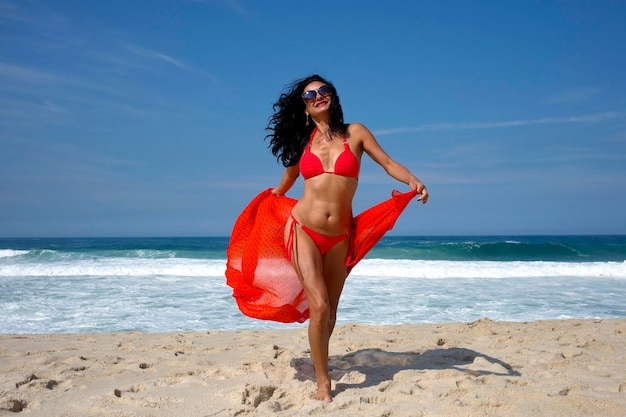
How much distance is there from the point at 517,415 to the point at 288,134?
8.41 ft

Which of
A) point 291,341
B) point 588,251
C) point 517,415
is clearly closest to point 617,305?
point 291,341

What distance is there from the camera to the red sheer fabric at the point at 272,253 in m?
4.09

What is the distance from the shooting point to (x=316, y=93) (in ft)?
13.1

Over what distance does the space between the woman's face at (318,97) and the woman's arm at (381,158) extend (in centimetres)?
26

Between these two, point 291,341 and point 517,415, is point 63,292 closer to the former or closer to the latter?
point 291,341

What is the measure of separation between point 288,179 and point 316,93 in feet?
2.66

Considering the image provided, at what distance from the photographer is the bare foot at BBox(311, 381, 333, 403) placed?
142 inches

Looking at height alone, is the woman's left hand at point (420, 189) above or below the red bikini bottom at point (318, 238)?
above

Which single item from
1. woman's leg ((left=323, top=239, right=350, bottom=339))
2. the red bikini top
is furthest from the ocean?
the red bikini top

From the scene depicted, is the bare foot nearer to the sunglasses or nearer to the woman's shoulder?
the woman's shoulder

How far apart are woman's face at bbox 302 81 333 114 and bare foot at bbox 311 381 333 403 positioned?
1.99 meters

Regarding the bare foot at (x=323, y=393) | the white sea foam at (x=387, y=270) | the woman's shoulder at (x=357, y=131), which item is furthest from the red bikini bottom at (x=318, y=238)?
the white sea foam at (x=387, y=270)

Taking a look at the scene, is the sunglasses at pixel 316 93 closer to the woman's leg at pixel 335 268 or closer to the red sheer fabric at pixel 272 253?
the red sheer fabric at pixel 272 253

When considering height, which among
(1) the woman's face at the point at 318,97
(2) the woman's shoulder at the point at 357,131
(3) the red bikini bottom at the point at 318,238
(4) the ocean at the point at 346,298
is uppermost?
(1) the woman's face at the point at 318,97
